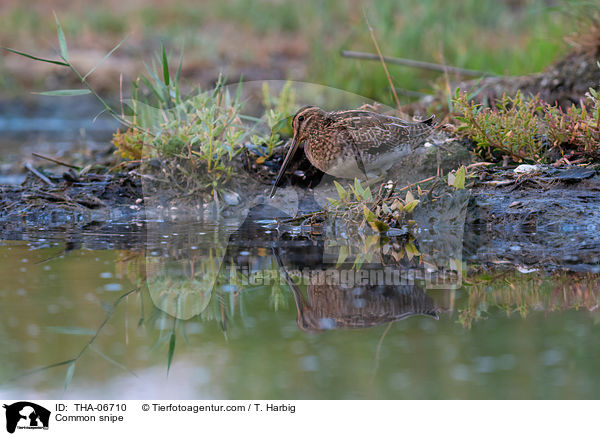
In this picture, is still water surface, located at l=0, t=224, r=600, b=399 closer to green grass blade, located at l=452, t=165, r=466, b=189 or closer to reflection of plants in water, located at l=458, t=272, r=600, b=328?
reflection of plants in water, located at l=458, t=272, r=600, b=328

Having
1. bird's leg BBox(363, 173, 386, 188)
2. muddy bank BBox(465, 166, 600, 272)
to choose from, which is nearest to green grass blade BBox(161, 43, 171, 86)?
bird's leg BBox(363, 173, 386, 188)

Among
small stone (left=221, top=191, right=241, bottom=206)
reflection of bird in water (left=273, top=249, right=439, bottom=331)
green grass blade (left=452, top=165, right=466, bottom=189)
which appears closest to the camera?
reflection of bird in water (left=273, top=249, right=439, bottom=331)

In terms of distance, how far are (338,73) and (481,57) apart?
2.06 meters

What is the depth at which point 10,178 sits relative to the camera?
296 inches

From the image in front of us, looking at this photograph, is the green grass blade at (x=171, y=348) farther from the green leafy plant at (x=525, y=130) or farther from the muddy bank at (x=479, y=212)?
the green leafy plant at (x=525, y=130)

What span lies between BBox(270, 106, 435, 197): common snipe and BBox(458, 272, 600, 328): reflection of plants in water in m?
1.71

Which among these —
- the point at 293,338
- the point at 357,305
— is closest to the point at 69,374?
the point at 293,338

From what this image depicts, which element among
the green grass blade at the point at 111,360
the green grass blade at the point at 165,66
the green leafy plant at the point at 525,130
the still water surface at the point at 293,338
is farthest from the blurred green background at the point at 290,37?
the green grass blade at the point at 111,360

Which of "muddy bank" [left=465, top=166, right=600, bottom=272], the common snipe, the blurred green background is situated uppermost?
the blurred green background

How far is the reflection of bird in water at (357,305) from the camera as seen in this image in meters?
3.33

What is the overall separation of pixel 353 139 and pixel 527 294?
2.20m

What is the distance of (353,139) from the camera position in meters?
5.48

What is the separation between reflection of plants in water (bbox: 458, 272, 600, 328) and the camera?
Answer: 3414 millimetres

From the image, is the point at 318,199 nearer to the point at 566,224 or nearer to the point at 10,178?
the point at 566,224
